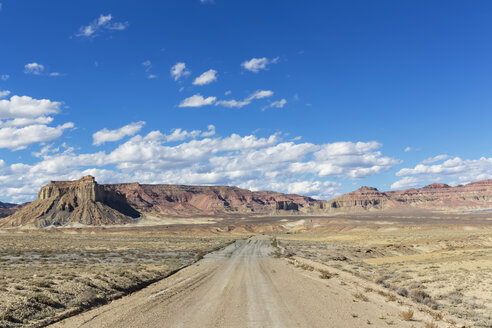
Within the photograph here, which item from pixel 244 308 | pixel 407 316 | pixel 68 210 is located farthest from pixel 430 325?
pixel 68 210

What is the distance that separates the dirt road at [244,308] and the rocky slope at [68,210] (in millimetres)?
174430

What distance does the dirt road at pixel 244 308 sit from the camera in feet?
41.7

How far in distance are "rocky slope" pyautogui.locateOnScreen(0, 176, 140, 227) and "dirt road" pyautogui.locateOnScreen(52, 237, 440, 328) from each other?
174 metres

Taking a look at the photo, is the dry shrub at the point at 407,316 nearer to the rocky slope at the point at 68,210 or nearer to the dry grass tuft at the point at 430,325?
the dry grass tuft at the point at 430,325

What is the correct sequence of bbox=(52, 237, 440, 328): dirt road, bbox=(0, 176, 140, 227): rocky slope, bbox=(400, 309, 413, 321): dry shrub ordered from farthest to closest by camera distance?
1. bbox=(0, 176, 140, 227): rocky slope
2. bbox=(400, 309, 413, 321): dry shrub
3. bbox=(52, 237, 440, 328): dirt road

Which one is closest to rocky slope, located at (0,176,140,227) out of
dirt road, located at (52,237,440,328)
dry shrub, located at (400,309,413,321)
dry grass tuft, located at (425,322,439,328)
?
dirt road, located at (52,237,440,328)

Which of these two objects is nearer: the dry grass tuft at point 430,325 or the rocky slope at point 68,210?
the dry grass tuft at point 430,325

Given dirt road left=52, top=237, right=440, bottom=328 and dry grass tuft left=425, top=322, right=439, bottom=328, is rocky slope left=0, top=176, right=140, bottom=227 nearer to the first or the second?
dirt road left=52, top=237, right=440, bottom=328

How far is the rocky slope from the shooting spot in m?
177

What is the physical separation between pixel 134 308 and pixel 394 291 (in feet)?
44.5

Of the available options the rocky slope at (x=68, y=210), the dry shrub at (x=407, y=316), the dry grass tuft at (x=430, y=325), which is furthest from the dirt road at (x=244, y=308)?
the rocky slope at (x=68, y=210)

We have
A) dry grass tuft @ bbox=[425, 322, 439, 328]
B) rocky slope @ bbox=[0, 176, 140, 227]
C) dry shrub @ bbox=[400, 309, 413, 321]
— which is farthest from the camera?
rocky slope @ bbox=[0, 176, 140, 227]

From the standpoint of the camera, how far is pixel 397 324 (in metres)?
12.6

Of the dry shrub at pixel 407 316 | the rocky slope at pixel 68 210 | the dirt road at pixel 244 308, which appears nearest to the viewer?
the dirt road at pixel 244 308
